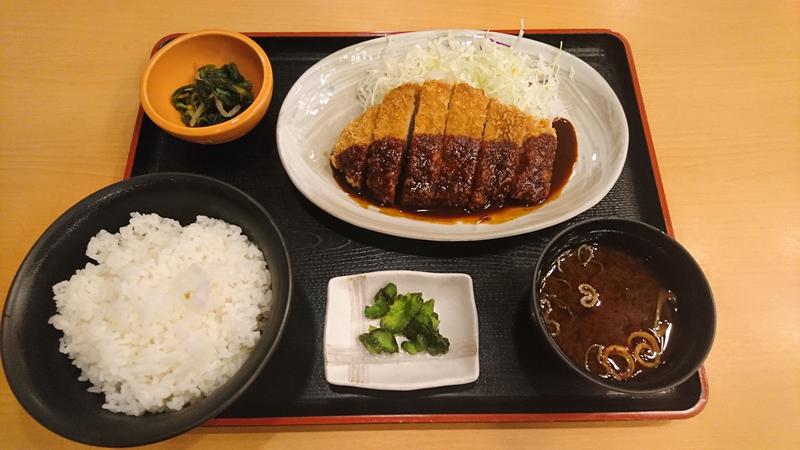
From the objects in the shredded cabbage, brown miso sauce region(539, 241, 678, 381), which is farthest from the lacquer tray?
the shredded cabbage

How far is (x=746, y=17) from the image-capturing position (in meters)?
2.93

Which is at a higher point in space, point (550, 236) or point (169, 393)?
point (550, 236)

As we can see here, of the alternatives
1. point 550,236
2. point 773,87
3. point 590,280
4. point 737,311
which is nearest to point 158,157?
point 550,236

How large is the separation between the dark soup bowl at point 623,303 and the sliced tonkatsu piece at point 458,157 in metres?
0.61

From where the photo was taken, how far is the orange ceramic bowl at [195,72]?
225 centimetres

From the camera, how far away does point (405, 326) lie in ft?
6.36

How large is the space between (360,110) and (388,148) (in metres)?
0.42

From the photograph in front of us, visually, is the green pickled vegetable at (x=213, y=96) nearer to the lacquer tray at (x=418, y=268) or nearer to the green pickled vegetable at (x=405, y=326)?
the lacquer tray at (x=418, y=268)

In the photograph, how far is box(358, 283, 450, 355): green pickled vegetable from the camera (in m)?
1.88

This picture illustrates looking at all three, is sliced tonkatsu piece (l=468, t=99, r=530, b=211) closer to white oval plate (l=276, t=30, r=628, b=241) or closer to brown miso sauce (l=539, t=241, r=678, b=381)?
white oval plate (l=276, t=30, r=628, b=241)

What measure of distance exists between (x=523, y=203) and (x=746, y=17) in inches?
78.7

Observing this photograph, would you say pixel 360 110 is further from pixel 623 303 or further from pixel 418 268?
pixel 623 303

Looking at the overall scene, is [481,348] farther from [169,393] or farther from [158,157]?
[158,157]

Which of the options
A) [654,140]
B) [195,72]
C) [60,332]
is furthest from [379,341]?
[654,140]
